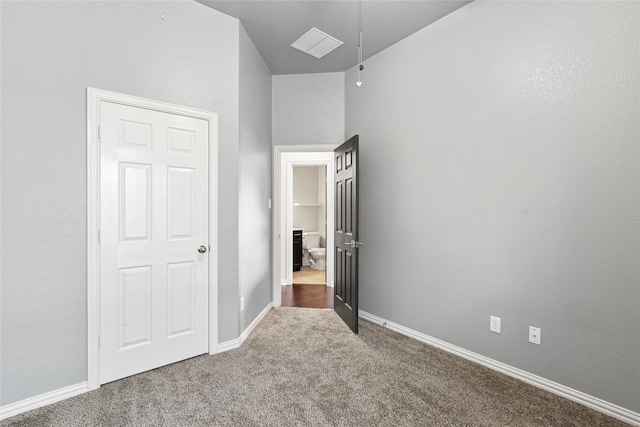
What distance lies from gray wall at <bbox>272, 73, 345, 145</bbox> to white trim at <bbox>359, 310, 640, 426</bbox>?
254 cm

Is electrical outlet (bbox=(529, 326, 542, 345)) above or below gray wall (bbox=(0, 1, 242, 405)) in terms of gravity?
below

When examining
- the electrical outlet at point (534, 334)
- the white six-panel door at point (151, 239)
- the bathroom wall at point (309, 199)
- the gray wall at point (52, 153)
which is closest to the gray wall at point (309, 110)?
the white six-panel door at point (151, 239)

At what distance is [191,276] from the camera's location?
259 centimetres

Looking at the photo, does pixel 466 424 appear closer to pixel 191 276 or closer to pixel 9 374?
pixel 191 276

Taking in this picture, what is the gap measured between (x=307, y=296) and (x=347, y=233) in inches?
62.8

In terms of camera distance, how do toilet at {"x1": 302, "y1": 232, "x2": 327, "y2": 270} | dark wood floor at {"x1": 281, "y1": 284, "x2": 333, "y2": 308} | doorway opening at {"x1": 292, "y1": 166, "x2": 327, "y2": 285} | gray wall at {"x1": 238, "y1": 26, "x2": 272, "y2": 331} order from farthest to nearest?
1. doorway opening at {"x1": 292, "y1": 166, "x2": 327, "y2": 285}
2. toilet at {"x1": 302, "y1": 232, "x2": 327, "y2": 270}
3. dark wood floor at {"x1": 281, "y1": 284, "x2": 333, "y2": 308}
4. gray wall at {"x1": 238, "y1": 26, "x2": 272, "y2": 331}

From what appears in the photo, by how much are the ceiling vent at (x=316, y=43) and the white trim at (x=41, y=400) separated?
3.45 m

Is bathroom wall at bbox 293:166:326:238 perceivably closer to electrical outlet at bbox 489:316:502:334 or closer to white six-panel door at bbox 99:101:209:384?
white six-panel door at bbox 99:101:209:384

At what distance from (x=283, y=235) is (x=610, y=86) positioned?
4.25 metres

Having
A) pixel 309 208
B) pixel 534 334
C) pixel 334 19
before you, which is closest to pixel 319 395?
pixel 534 334

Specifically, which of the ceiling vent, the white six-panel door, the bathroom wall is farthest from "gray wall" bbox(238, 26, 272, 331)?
the bathroom wall

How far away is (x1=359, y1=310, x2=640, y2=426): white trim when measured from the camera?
6.16 feet

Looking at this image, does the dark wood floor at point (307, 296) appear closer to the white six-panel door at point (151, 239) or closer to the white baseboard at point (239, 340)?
the white baseboard at point (239, 340)

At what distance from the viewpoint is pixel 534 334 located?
88.3 inches
